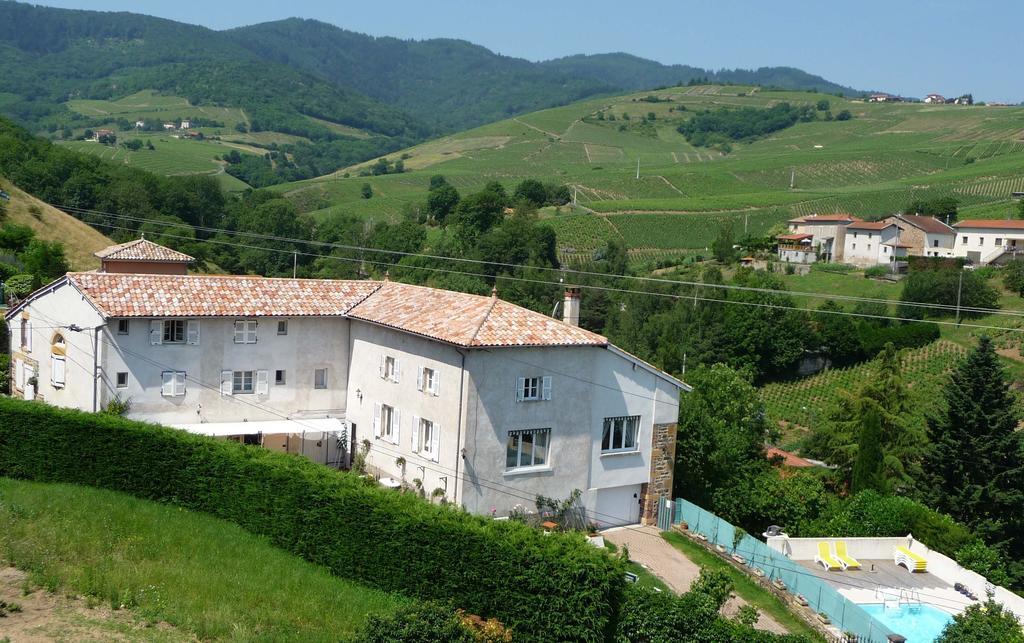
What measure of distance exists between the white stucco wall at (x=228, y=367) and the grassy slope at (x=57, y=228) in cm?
3679

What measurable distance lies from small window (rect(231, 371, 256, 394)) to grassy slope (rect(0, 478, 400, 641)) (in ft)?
23.5

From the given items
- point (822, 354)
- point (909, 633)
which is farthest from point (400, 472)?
point (822, 354)

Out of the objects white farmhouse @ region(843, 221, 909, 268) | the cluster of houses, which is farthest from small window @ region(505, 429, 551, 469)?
white farmhouse @ region(843, 221, 909, 268)

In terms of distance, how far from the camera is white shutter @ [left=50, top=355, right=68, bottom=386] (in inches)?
1191

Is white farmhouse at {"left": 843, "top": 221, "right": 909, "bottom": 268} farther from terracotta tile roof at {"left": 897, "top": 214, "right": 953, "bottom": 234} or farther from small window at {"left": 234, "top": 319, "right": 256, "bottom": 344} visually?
small window at {"left": 234, "top": 319, "right": 256, "bottom": 344}

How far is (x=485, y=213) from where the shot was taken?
356 ft

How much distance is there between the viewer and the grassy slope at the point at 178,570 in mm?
18328

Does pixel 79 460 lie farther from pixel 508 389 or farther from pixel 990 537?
pixel 990 537

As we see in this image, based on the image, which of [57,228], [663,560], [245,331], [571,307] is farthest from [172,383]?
[57,228]

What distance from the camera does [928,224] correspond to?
95.8m

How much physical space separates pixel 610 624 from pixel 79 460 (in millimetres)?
15891

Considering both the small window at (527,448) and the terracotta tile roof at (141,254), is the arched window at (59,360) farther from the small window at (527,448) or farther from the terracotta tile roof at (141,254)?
the small window at (527,448)

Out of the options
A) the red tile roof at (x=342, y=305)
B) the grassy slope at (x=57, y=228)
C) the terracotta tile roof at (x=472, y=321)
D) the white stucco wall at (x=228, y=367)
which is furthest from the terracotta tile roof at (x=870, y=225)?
the white stucco wall at (x=228, y=367)

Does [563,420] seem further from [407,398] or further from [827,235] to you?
[827,235]
